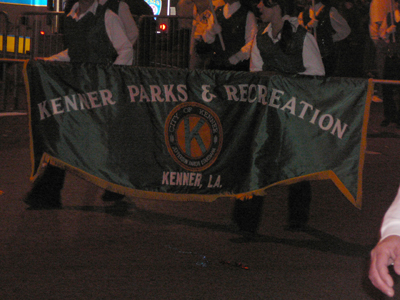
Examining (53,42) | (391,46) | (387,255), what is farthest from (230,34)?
(53,42)

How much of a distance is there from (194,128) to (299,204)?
1144mm

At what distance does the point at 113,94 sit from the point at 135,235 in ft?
3.81

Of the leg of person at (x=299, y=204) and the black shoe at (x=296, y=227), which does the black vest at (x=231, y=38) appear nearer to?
the leg of person at (x=299, y=204)

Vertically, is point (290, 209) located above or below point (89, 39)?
below

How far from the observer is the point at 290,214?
5.64 m

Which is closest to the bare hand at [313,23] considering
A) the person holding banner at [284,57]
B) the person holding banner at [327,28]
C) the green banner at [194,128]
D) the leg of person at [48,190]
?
the person holding banner at [327,28]

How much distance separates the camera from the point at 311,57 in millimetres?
5336

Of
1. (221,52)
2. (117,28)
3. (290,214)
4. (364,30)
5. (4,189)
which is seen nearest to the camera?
(290,214)

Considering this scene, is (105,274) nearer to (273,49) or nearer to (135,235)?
(135,235)

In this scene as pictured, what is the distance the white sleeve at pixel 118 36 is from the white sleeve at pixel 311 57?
1700 mm

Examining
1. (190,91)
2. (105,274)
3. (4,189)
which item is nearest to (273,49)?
(190,91)

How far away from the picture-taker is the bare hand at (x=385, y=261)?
183 centimetres

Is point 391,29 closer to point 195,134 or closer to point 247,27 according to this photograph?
point 247,27

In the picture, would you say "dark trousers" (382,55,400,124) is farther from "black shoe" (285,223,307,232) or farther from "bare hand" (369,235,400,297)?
"bare hand" (369,235,400,297)
